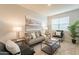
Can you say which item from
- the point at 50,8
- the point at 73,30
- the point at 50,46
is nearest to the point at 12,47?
the point at 50,46

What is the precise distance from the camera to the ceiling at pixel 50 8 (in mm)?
1742

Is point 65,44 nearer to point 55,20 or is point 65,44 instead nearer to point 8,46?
point 55,20

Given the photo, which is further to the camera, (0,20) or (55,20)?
(55,20)

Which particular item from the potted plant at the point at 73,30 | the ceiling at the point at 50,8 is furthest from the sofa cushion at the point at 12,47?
the potted plant at the point at 73,30

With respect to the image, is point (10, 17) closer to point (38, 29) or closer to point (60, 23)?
point (38, 29)

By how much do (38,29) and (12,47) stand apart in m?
0.65

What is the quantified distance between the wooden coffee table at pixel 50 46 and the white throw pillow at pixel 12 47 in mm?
523

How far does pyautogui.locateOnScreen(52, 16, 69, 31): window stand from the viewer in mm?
1791
